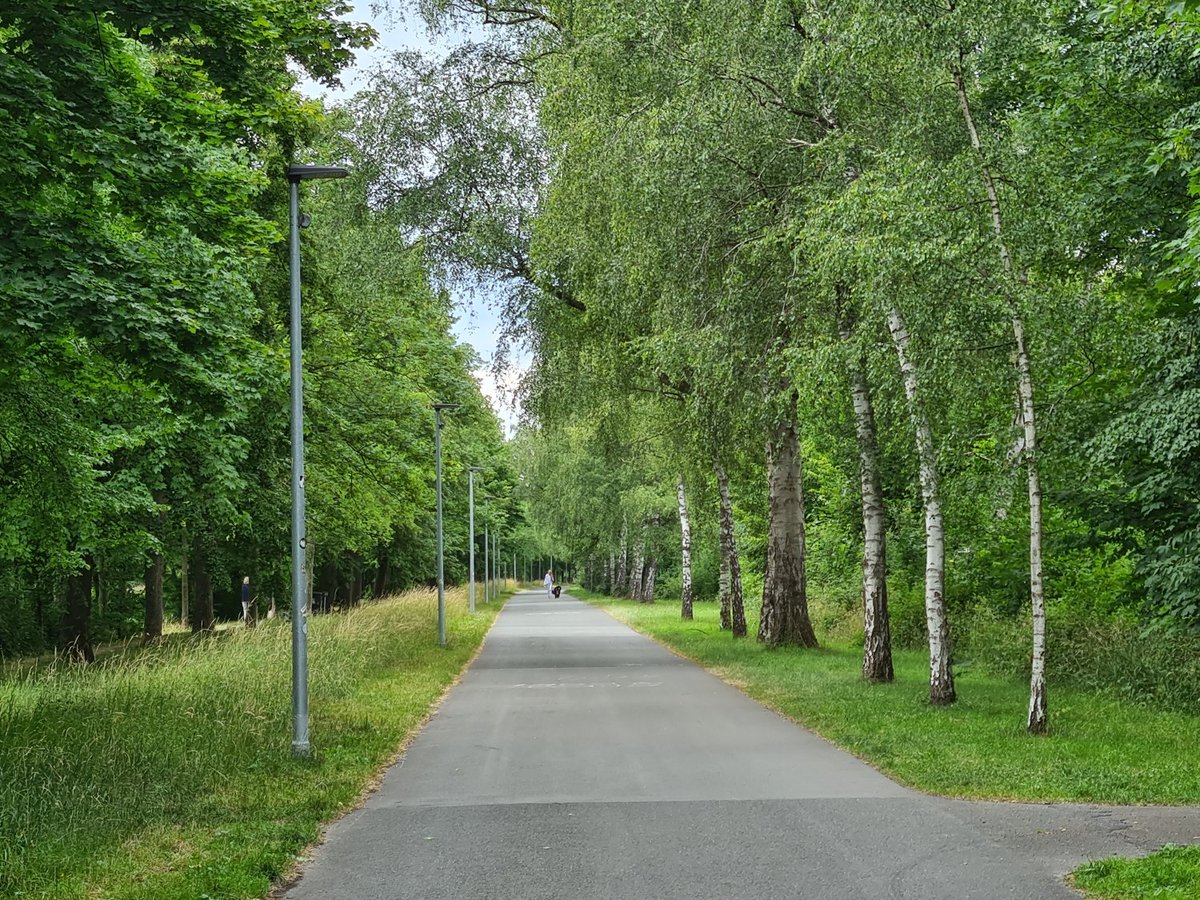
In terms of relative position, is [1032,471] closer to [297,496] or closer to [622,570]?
[297,496]

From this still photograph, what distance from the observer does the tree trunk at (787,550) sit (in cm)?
2225

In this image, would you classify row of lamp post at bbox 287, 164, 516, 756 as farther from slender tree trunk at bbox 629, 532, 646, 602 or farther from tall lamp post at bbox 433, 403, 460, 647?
slender tree trunk at bbox 629, 532, 646, 602

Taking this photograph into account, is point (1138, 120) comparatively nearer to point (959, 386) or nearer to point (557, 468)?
point (959, 386)

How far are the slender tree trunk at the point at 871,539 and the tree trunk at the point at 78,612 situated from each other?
57.0ft

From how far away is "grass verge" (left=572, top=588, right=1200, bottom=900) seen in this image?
660cm

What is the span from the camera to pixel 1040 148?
39.0 ft

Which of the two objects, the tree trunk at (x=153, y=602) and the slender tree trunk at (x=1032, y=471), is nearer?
the slender tree trunk at (x=1032, y=471)

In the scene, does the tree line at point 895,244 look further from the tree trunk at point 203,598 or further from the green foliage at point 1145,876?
the tree trunk at point 203,598

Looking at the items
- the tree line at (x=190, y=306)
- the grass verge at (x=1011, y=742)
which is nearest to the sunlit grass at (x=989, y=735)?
the grass verge at (x=1011, y=742)

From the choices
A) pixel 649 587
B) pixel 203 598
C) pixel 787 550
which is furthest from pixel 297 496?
pixel 649 587

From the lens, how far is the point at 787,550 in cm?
2223

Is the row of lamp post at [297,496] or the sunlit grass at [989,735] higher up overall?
the row of lamp post at [297,496]

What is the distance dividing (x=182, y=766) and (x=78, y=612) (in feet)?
61.4

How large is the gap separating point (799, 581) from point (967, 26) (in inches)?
510
